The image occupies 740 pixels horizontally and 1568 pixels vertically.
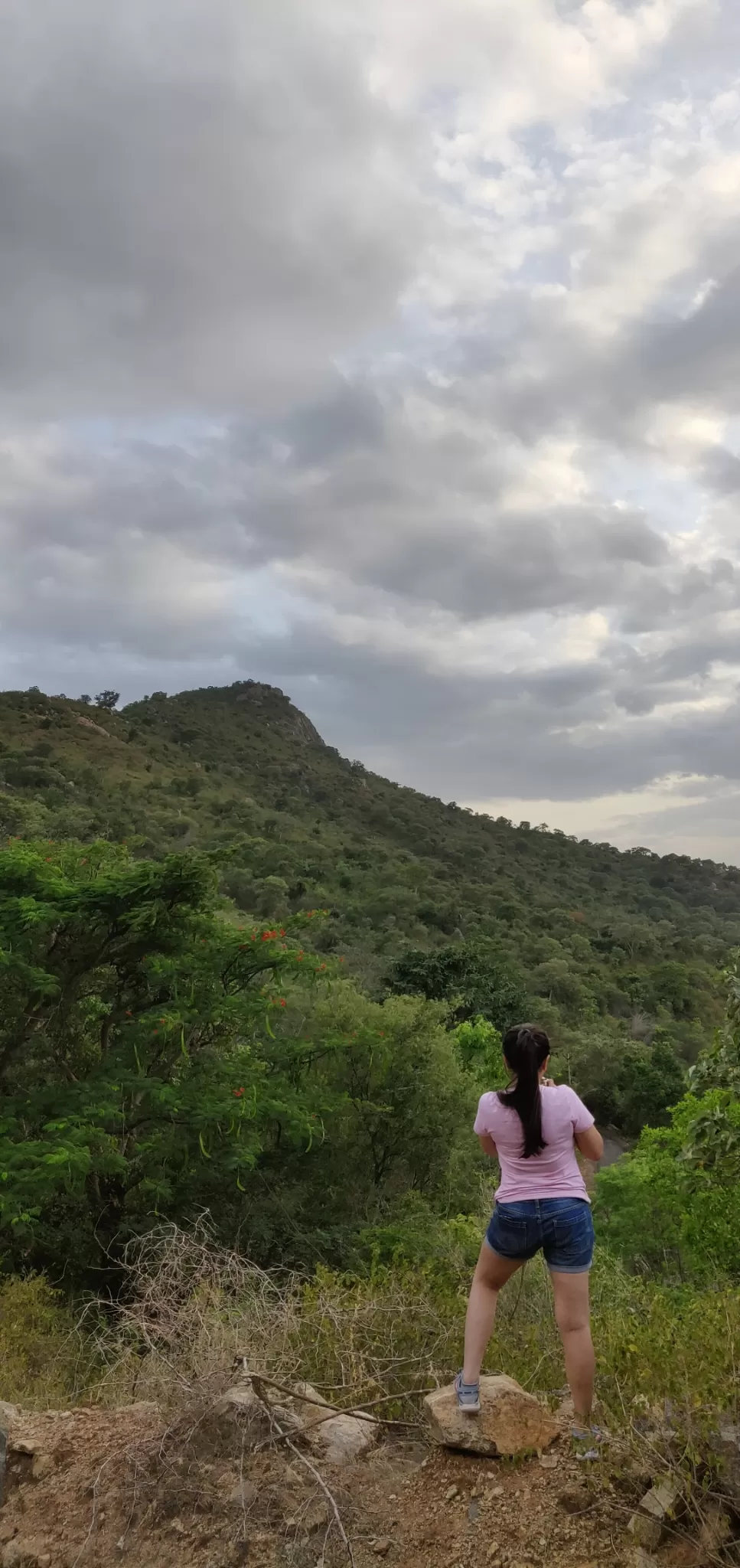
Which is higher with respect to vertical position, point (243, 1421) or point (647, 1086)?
point (243, 1421)

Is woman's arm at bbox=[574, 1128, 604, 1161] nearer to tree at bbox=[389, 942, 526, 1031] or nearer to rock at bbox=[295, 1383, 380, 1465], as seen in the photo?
rock at bbox=[295, 1383, 380, 1465]

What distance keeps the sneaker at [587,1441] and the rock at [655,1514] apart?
26 centimetres

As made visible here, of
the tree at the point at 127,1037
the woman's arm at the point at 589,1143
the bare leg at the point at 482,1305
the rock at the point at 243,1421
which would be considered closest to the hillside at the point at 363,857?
the tree at the point at 127,1037

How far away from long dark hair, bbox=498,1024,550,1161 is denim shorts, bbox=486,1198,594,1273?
0.20m

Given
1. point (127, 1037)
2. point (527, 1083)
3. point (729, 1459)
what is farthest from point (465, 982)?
point (729, 1459)

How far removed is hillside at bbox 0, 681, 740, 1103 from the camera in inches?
1615

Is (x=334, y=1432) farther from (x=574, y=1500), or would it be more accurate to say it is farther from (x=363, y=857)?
(x=363, y=857)

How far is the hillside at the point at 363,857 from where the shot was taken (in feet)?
135

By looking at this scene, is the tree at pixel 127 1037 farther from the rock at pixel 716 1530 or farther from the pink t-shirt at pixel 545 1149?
the rock at pixel 716 1530

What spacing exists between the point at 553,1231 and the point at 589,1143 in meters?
0.36

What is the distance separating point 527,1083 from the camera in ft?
10.9

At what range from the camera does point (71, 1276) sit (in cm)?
1025

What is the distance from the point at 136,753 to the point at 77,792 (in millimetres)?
18059

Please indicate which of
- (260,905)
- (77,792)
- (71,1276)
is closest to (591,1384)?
(71,1276)
